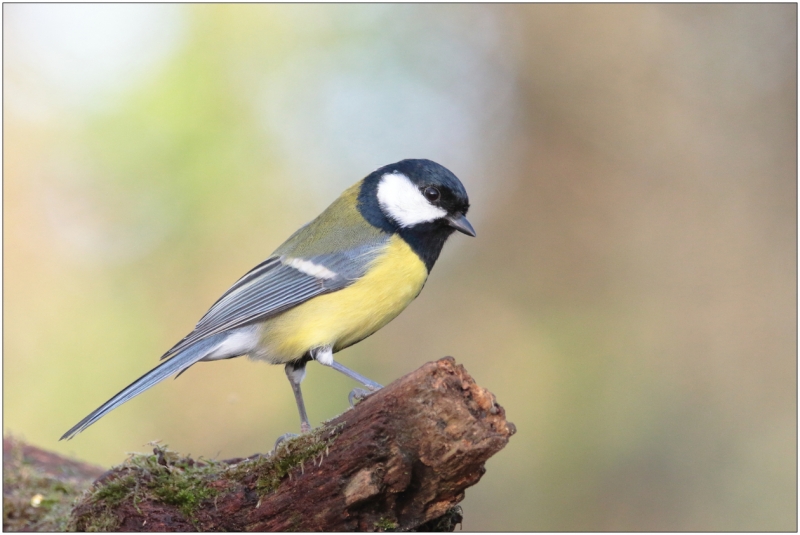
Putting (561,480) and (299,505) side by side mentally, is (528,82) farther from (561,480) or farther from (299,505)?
(299,505)

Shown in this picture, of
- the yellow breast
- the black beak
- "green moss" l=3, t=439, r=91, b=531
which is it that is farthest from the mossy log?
the black beak

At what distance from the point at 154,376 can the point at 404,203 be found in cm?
148

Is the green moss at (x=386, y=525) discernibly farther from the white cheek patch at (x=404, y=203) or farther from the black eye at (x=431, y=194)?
the black eye at (x=431, y=194)

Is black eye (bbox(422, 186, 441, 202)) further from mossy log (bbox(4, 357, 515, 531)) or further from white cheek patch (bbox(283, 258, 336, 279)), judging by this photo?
mossy log (bbox(4, 357, 515, 531))

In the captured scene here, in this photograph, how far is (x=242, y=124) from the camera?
22.8ft

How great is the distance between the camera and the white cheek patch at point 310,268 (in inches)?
125

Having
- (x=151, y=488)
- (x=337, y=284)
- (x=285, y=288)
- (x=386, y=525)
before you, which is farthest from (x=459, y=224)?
(x=151, y=488)

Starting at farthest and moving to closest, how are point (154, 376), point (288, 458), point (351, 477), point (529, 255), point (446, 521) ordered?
point (529, 255) → point (154, 376) → point (446, 521) → point (288, 458) → point (351, 477)

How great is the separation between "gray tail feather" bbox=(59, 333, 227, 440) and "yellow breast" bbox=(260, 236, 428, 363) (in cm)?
28

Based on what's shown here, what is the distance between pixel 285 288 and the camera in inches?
126

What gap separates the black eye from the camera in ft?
11.0

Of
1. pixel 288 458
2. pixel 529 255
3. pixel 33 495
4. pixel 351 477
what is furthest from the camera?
pixel 529 255

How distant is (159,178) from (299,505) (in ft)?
16.6

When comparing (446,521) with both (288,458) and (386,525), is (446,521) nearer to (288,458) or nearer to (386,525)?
(386,525)
